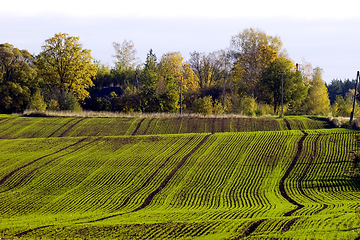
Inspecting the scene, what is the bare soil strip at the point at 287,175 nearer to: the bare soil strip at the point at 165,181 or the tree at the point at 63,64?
the bare soil strip at the point at 165,181

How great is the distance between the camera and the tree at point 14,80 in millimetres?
67500

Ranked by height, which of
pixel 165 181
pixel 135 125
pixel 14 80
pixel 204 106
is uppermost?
pixel 14 80

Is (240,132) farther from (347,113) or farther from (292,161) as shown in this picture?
(347,113)

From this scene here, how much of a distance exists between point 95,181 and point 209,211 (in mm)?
12247

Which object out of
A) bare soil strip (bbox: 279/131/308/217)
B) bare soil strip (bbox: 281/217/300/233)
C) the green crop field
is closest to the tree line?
the green crop field

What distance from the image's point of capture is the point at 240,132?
51.6m

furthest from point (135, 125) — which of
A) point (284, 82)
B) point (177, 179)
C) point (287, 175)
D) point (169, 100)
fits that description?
point (284, 82)

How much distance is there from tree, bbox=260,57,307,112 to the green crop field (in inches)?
450

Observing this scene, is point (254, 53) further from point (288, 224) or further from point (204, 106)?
point (288, 224)

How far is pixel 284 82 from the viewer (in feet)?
226

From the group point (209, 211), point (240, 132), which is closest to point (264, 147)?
point (240, 132)

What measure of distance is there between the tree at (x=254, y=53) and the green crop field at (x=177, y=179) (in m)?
20.9

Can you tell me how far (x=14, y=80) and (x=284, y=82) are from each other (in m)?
44.1

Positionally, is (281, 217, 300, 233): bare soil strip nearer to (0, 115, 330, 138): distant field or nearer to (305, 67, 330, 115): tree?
(0, 115, 330, 138): distant field
